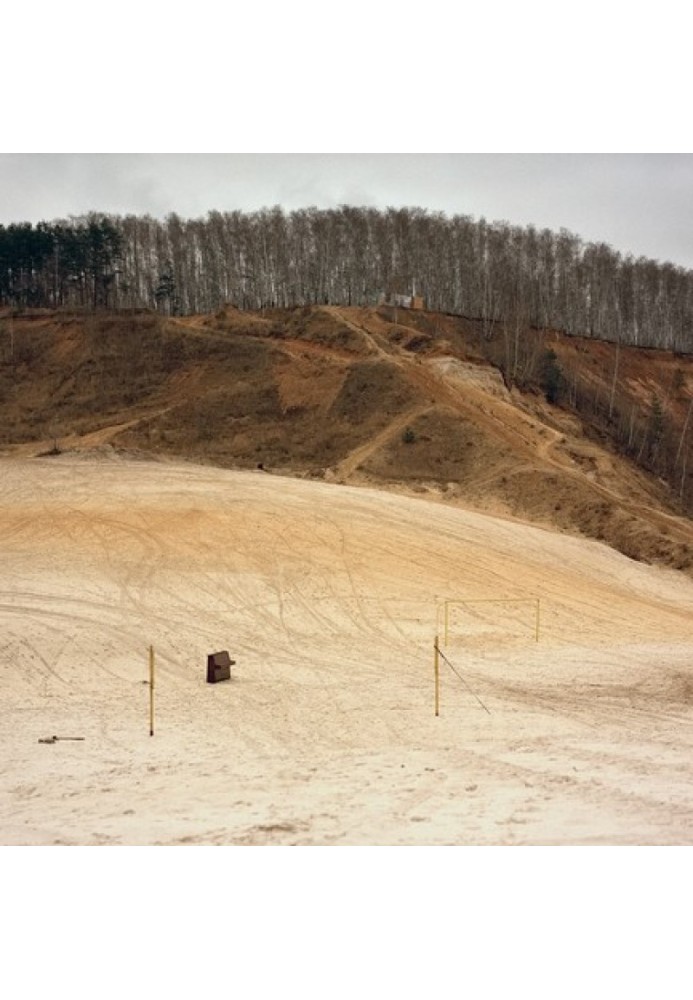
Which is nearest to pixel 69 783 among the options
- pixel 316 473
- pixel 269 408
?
pixel 316 473

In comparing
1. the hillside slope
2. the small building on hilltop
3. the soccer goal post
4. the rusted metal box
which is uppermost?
the small building on hilltop

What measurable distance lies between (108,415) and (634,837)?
42418mm

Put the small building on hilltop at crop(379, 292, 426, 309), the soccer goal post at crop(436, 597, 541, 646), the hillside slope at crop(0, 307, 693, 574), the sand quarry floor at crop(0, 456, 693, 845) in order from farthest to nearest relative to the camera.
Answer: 1. the small building on hilltop at crop(379, 292, 426, 309)
2. the hillside slope at crop(0, 307, 693, 574)
3. the soccer goal post at crop(436, 597, 541, 646)
4. the sand quarry floor at crop(0, 456, 693, 845)

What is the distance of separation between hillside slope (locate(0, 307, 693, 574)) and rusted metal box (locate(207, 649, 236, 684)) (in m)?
19.5

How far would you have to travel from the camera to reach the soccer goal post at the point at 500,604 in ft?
73.9

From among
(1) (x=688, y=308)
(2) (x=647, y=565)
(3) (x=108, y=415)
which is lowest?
(2) (x=647, y=565)

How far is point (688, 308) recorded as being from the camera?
76.9 meters

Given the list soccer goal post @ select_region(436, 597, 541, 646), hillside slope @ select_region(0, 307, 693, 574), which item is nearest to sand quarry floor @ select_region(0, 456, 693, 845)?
soccer goal post @ select_region(436, 597, 541, 646)

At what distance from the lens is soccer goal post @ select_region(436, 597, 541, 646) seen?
22.5 meters

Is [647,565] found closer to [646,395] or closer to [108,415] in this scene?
[108,415]

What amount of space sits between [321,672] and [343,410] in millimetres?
27452

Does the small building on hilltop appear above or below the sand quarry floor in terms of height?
above

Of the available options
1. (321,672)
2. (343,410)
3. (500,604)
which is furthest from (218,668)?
(343,410)

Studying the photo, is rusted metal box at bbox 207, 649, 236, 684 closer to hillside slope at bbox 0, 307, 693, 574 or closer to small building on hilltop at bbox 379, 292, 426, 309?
hillside slope at bbox 0, 307, 693, 574
